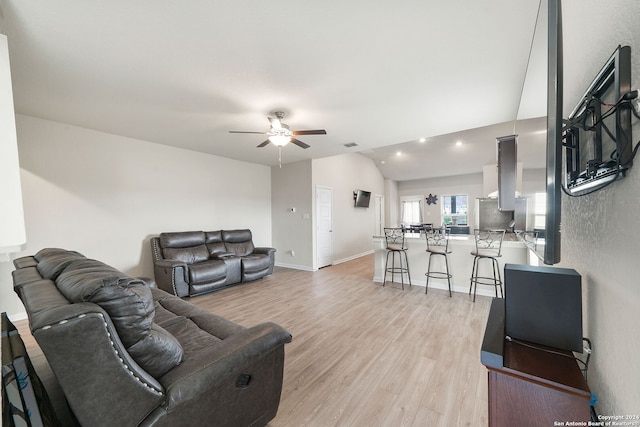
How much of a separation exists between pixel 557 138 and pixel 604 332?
2.43ft

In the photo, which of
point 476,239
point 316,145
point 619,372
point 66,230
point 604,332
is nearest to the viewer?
point 619,372

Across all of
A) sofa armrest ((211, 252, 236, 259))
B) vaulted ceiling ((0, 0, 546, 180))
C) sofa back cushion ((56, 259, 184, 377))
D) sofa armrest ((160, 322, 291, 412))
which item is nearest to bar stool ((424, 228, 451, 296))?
vaulted ceiling ((0, 0, 546, 180))

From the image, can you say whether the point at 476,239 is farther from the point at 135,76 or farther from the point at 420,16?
the point at 135,76

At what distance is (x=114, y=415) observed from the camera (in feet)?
3.04

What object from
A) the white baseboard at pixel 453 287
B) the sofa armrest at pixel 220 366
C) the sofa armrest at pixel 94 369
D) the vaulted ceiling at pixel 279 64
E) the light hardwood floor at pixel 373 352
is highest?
the vaulted ceiling at pixel 279 64

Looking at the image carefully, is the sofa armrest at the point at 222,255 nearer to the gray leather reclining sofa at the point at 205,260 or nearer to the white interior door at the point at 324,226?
the gray leather reclining sofa at the point at 205,260

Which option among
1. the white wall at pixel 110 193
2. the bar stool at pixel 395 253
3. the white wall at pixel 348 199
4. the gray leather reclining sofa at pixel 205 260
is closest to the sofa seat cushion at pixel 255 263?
the gray leather reclining sofa at pixel 205 260

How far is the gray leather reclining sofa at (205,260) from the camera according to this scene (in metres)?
3.89

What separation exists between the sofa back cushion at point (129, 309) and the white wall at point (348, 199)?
16.1 ft

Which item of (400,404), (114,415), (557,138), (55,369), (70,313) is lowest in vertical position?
(400,404)

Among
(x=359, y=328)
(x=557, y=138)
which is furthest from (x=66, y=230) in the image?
(x=557, y=138)

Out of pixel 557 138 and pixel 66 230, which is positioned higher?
pixel 557 138

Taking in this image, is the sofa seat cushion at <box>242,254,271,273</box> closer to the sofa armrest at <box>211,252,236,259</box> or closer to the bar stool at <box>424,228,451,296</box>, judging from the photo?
the sofa armrest at <box>211,252,236,259</box>

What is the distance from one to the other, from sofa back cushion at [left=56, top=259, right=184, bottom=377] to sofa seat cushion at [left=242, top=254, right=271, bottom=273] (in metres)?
3.54
